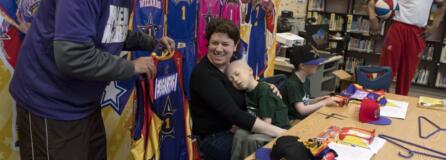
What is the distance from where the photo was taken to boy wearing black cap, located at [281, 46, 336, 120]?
2.53 m

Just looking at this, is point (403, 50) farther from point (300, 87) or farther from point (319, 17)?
point (319, 17)

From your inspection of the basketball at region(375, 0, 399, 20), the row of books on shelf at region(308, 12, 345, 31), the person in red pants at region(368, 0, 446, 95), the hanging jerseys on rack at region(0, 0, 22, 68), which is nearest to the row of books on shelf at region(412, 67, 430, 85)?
the row of books on shelf at region(308, 12, 345, 31)

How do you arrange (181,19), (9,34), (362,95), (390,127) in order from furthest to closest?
(181,19)
(362,95)
(390,127)
(9,34)

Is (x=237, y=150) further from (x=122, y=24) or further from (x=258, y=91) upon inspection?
(x=122, y=24)

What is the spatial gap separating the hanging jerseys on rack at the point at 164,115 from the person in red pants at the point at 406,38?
2.50 metres

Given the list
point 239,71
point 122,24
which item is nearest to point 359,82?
point 239,71

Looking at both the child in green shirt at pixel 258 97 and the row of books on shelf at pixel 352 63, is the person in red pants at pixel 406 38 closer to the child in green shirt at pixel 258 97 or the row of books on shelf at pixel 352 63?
the child in green shirt at pixel 258 97

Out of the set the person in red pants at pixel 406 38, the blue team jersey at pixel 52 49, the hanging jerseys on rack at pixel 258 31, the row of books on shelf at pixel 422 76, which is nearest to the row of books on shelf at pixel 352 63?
the row of books on shelf at pixel 422 76

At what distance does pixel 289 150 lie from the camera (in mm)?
1400

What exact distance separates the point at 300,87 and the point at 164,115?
928 millimetres

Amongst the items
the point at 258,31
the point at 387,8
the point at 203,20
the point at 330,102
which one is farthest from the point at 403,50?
the point at 203,20

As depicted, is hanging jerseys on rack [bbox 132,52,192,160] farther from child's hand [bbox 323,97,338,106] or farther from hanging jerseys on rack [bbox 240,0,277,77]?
hanging jerseys on rack [bbox 240,0,277,77]

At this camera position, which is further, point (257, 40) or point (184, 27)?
point (257, 40)

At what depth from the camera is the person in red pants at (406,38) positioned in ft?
12.6
